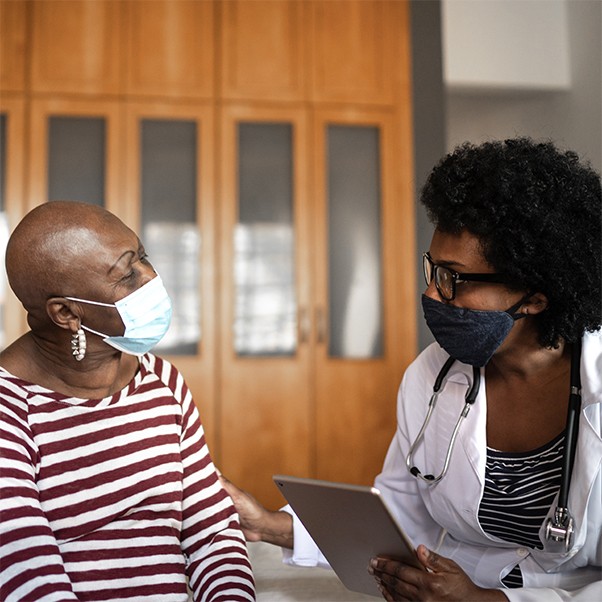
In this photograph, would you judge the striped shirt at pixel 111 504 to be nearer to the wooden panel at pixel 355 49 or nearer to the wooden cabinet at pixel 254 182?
the wooden cabinet at pixel 254 182

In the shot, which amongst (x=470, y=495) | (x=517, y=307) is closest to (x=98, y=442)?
(x=470, y=495)

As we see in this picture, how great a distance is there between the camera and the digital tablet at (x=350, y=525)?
3.65 ft

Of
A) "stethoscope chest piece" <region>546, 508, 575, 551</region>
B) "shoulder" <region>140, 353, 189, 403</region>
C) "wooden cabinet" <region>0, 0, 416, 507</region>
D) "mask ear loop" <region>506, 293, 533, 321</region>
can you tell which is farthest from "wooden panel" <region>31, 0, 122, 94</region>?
"stethoscope chest piece" <region>546, 508, 575, 551</region>

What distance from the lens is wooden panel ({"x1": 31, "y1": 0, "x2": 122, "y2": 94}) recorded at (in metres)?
3.69

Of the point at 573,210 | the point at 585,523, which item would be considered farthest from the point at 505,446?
the point at 573,210

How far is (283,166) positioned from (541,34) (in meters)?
1.65

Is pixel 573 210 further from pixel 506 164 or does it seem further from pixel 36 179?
pixel 36 179

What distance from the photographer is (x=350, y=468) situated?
3760mm

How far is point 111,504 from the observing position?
1.32m

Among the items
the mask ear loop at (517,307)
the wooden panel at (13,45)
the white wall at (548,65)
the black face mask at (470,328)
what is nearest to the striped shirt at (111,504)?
the black face mask at (470,328)

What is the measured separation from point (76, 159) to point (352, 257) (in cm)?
140

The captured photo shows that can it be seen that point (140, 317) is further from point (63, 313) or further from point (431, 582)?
point (431, 582)

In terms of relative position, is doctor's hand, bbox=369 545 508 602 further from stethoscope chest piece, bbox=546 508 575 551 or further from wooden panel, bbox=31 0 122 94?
wooden panel, bbox=31 0 122 94

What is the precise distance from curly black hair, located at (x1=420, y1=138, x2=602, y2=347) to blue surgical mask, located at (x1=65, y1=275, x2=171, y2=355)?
57 cm
